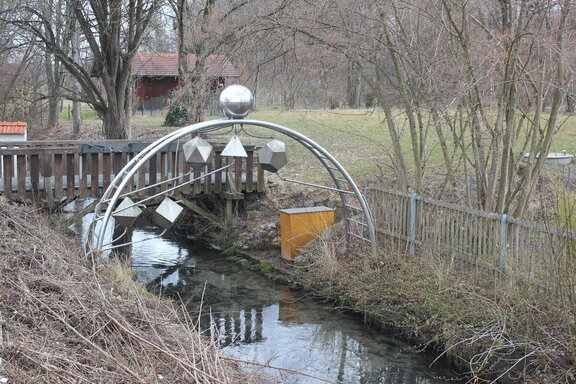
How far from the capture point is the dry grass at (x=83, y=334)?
5.31m

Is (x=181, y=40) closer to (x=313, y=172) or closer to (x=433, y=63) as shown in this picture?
(x=313, y=172)

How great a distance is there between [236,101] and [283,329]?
3321 mm

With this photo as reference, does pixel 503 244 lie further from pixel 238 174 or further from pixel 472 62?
pixel 238 174

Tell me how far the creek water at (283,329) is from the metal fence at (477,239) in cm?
158

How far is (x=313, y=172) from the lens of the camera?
1738 cm

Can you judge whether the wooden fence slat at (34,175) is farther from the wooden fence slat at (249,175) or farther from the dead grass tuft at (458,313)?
the dead grass tuft at (458,313)

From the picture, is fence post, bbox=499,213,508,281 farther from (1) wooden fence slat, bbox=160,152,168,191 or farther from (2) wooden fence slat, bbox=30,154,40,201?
(2) wooden fence slat, bbox=30,154,40,201

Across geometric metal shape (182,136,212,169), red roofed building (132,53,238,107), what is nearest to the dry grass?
geometric metal shape (182,136,212,169)

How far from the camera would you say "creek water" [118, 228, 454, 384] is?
8.13 meters

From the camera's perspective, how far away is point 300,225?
A: 41.0 ft

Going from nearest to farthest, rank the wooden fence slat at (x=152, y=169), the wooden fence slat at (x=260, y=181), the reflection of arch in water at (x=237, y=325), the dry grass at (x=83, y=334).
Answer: the dry grass at (x=83, y=334), the reflection of arch in water at (x=237, y=325), the wooden fence slat at (x=152, y=169), the wooden fence slat at (x=260, y=181)

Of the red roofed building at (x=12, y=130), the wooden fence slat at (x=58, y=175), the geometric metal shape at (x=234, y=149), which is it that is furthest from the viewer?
the red roofed building at (x=12, y=130)

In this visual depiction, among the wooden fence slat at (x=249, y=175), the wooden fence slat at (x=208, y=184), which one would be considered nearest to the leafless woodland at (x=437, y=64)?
the wooden fence slat at (x=249, y=175)

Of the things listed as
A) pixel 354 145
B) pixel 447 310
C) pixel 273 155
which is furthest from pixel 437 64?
pixel 354 145
